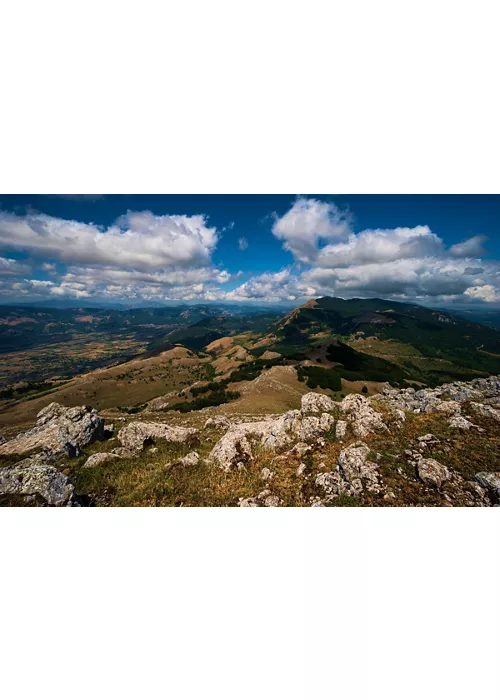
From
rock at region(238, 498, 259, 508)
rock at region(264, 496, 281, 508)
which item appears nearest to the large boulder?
rock at region(238, 498, 259, 508)

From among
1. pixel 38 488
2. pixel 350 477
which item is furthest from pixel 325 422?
pixel 38 488

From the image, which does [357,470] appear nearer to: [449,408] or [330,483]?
[330,483]

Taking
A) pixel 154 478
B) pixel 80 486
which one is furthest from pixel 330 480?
pixel 80 486

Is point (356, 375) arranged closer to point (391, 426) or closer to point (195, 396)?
point (195, 396)

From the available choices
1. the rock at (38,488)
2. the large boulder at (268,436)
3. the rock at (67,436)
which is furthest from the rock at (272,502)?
the rock at (67,436)

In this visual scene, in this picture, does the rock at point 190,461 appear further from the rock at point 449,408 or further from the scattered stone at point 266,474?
the rock at point 449,408
